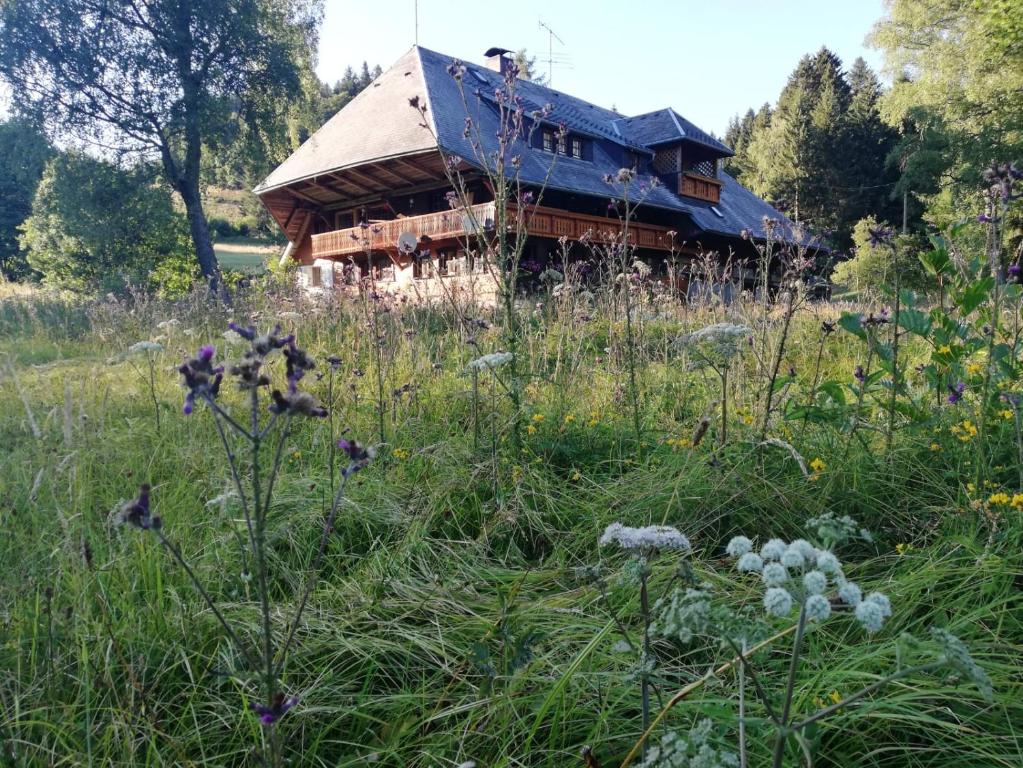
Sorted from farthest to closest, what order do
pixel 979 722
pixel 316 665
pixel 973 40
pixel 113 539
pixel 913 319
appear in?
pixel 973 40, pixel 913 319, pixel 113 539, pixel 316 665, pixel 979 722

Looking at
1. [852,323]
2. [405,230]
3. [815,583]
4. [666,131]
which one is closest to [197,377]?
[815,583]

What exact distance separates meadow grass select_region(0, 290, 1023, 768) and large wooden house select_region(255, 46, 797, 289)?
1254 centimetres

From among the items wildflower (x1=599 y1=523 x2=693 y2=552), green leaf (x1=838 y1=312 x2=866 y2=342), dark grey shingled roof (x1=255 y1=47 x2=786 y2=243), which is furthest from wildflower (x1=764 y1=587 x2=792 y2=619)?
dark grey shingled roof (x1=255 y1=47 x2=786 y2=243)

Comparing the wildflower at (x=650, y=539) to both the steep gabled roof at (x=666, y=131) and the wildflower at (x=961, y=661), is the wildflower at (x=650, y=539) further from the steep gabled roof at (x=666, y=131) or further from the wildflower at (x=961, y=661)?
the steep gabled roof at (x=666, y=131)

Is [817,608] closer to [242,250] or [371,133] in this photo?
[371,133]

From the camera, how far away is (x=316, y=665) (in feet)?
5.31

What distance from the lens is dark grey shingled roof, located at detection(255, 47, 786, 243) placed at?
1664cm

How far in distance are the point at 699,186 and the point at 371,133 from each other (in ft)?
38.9

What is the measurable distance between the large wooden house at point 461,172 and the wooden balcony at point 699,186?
44 millimetres

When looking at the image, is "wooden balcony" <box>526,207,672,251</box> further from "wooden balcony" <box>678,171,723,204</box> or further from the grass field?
the grass field

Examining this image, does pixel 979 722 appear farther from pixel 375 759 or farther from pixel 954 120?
pixel 954 120

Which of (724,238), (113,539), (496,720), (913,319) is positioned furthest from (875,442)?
(724,238)

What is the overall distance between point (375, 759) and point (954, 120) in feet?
76.7

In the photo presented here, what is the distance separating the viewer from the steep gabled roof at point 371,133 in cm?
1678
